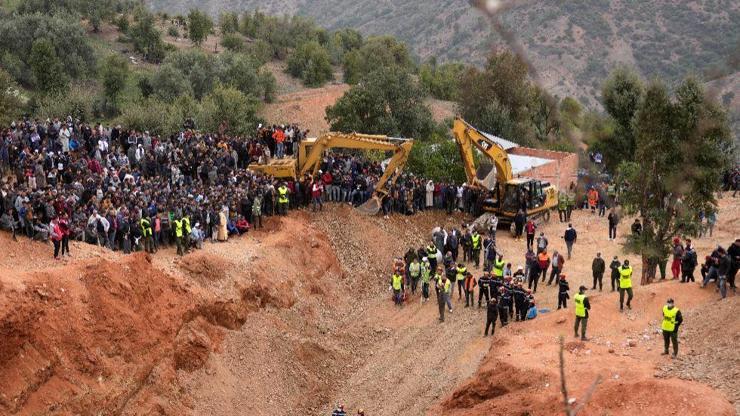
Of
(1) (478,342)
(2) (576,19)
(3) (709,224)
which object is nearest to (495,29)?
(2) (576,19)

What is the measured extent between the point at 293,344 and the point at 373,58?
50.9m

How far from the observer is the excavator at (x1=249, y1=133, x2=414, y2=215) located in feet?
110

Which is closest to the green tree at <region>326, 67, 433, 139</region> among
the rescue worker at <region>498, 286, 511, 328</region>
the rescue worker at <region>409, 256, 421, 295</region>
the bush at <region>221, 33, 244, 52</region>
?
the rescue worker at <region>409, 256, 421, 295</region>

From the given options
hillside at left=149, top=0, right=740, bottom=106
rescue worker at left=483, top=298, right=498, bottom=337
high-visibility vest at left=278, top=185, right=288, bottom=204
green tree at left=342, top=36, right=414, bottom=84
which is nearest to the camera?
hillside at left=149, top=0, right=740, bottom=106

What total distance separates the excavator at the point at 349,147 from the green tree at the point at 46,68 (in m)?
28.1

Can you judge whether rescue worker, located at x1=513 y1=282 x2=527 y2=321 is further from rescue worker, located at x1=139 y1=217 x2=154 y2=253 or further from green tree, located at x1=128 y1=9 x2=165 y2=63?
green tree, located at x1=128 y1=9 x2=165 y2=63

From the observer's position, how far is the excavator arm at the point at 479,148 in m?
34.6

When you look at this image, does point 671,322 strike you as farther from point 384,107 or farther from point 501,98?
point 501,98

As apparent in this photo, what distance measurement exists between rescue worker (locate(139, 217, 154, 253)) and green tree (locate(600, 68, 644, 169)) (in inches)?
1231

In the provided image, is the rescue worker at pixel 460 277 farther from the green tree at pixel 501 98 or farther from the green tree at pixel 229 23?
the green tree at pixel 229 23

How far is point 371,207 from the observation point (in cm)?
3378

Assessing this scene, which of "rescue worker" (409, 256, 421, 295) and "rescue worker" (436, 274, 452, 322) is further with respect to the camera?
"rescue worker" (409, 256, 421, 295)

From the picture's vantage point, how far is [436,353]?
2520 cm

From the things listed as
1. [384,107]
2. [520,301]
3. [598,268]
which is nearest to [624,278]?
[520,301]
